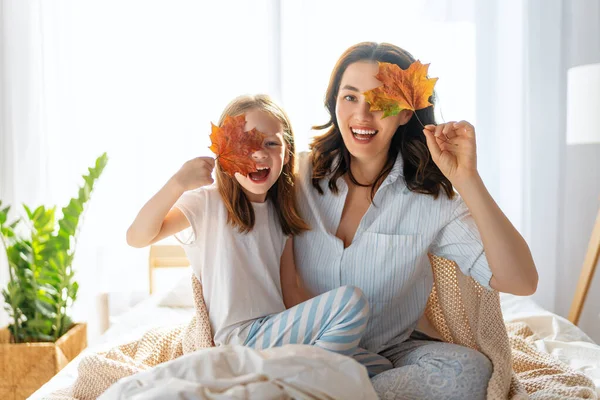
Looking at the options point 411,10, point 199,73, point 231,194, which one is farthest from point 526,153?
point 231,194

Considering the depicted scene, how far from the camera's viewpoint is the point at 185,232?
71.6 inches

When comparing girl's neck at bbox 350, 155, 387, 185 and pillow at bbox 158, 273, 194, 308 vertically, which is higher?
girl's neck at bbox 350, 155, 387, 185

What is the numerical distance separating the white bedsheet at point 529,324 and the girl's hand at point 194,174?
69 cm

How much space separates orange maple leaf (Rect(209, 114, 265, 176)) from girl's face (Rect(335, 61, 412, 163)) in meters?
0.29

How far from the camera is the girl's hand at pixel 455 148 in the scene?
1603mm

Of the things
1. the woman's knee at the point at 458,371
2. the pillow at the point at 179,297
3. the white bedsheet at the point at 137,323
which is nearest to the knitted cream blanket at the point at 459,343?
the woman's knee at the point at 458,371

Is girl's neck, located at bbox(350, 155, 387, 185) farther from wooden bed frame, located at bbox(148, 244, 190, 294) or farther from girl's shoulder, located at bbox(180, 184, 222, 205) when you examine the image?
wooden bed frame, located at bbox(148, 244, 190, 294)

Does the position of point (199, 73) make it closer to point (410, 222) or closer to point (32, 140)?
point (32, 140)

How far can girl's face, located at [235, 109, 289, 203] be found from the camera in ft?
5.76

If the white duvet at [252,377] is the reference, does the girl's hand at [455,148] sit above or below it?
above

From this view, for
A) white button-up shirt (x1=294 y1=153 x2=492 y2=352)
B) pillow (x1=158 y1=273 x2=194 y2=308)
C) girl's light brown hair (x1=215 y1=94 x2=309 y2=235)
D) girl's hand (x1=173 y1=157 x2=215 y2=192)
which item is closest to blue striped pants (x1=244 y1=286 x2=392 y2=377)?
white button-up shirt (x1=294 y1=153 x2=492 y2=352)

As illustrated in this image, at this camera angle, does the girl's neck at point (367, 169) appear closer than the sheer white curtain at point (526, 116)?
Yes

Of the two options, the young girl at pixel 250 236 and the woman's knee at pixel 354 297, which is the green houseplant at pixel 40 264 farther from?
the woman's knee at pixel 354 297

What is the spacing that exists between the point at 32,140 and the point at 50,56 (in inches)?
18.4
